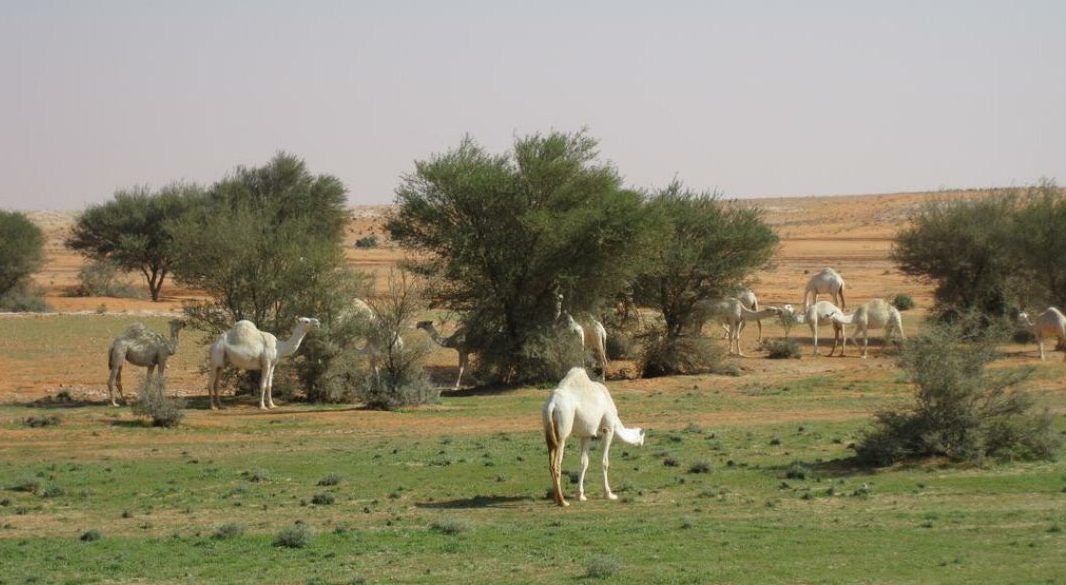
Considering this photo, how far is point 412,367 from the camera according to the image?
100 feet

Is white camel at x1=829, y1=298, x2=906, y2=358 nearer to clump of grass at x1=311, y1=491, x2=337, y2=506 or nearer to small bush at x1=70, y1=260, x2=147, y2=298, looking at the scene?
clump of grass at x1=311, y1=491, x2=337, y2=506

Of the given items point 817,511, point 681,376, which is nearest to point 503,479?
point 817,511

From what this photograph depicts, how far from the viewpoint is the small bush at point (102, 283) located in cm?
6769

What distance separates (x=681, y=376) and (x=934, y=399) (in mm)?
15737

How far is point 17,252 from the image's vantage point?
63656 mm

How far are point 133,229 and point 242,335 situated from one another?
43.7m

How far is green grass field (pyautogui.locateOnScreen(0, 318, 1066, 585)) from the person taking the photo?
539 inches

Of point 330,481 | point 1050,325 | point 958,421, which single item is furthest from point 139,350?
point 1050,325

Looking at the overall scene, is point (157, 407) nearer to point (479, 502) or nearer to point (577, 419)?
point (479, 502)

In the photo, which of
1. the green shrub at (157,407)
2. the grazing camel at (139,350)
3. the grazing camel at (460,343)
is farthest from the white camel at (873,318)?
the green shrub at (157,407)

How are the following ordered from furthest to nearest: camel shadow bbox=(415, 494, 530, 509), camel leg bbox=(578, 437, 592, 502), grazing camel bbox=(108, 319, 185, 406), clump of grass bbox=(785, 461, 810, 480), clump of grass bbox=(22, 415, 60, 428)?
grazing camel bbox=(108, 319, 185, 406)
clump of grass bbox=(22, 415, 60, 428)
clump of grass bbox=(785, 461, 810, 480)
camel shadow bbox=(415, 494, 530, 509)
camel leg bbox=(578, 437, 592, 502)

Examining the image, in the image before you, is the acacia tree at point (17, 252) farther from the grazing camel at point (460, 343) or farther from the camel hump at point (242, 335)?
the camel hump at point (242, 335)

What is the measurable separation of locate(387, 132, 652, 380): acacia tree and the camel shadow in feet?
50.8

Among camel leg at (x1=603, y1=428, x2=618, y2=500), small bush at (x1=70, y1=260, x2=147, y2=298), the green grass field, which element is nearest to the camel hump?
the green grass field
